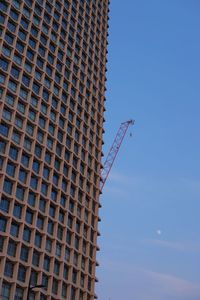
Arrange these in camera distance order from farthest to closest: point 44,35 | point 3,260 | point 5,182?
point 44,35
point 5,182
point 3,260

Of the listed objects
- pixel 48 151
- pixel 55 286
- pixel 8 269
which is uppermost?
pixel 48 151

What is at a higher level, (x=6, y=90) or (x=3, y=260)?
(x=6, y=90)

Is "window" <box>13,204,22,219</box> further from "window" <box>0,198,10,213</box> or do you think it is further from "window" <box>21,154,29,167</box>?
"window" <box>21,154,29,167</box>

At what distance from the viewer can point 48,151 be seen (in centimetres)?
8556

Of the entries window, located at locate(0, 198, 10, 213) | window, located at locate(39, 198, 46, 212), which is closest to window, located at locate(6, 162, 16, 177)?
window, located at locate(0, 198, 10, 213)

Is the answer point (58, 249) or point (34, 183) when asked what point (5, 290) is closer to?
point (58, 249)

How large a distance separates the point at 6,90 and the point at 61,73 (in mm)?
17478

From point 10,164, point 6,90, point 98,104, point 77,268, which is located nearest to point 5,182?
point 10,164

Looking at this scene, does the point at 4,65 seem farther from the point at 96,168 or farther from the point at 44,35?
the point at 96,168

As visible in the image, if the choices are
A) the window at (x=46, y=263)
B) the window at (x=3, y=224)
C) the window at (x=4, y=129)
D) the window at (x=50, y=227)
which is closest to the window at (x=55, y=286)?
the window at (x=46, y=263)

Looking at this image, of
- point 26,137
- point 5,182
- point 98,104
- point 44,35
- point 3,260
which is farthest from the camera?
point 98,104

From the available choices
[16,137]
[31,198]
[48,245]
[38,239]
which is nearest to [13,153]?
[16,137]

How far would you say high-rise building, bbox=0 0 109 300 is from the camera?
246 feet

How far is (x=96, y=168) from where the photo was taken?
326 ft
